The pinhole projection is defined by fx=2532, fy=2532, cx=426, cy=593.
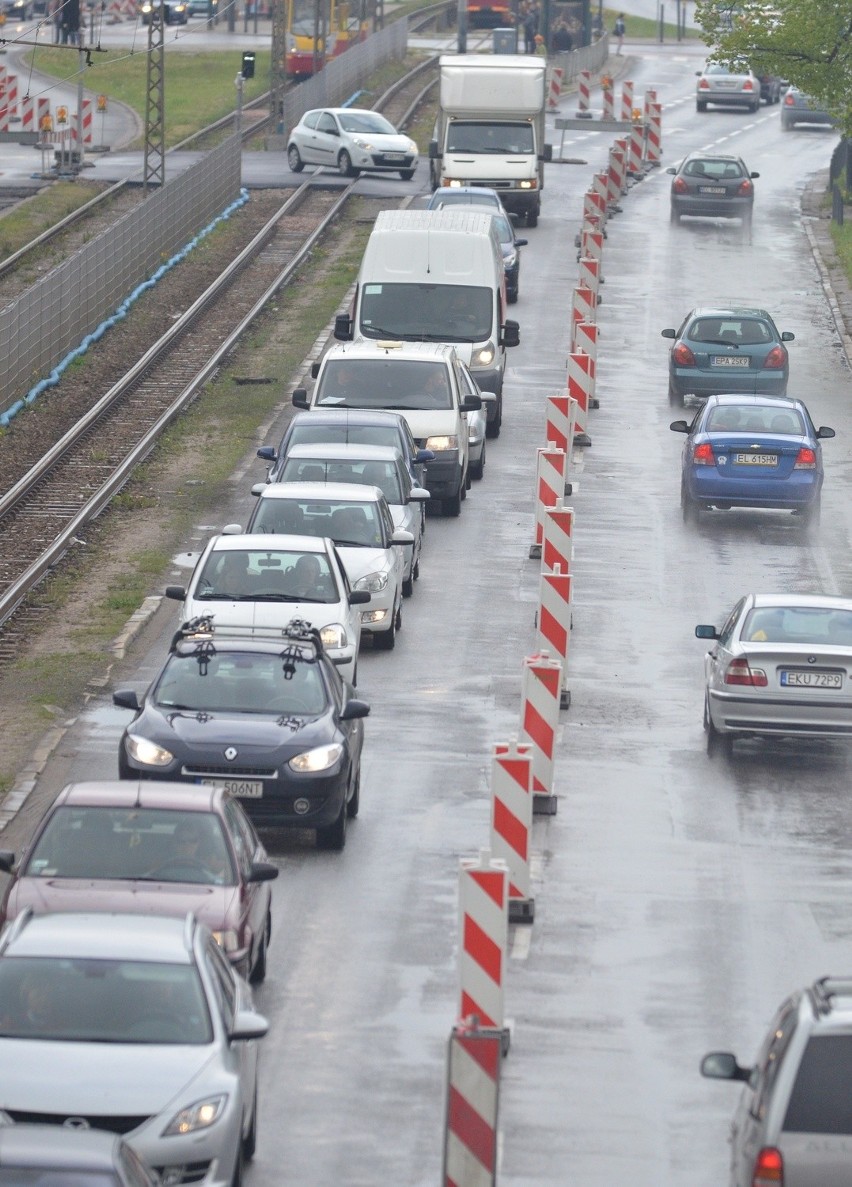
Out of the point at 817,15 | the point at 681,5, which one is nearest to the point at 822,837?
the point at 817,15

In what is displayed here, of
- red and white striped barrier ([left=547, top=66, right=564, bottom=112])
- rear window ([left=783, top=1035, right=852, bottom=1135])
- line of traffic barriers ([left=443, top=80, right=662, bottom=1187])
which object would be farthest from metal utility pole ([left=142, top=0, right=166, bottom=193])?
rear window ([left=783, top=1035, right=852, bottom=1135])

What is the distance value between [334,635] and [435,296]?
43.0 feet

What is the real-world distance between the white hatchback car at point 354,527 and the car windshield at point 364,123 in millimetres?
36245

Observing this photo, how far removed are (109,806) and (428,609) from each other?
1151 cm

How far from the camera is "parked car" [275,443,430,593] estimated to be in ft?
81.5

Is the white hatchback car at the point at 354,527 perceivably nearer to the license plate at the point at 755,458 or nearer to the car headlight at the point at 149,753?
the license plate at the point at 755,458

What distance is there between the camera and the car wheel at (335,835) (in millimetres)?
16531

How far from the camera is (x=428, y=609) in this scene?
24.6 metres

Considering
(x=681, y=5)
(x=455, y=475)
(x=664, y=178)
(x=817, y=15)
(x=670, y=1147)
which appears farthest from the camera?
(x=681, y=5)

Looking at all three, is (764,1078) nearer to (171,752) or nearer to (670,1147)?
(670,1147)

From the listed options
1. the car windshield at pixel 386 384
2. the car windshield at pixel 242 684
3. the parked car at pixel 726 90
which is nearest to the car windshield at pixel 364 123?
the parked car at pixel 726 90

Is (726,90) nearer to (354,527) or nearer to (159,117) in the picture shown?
(159,117)

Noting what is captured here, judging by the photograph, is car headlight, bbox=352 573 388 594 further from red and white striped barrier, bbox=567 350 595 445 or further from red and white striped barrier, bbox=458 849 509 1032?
red and white striped barrier, bbox=458 849 509 1032

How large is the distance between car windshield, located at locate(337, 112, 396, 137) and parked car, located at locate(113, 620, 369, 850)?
4228 centimetres
